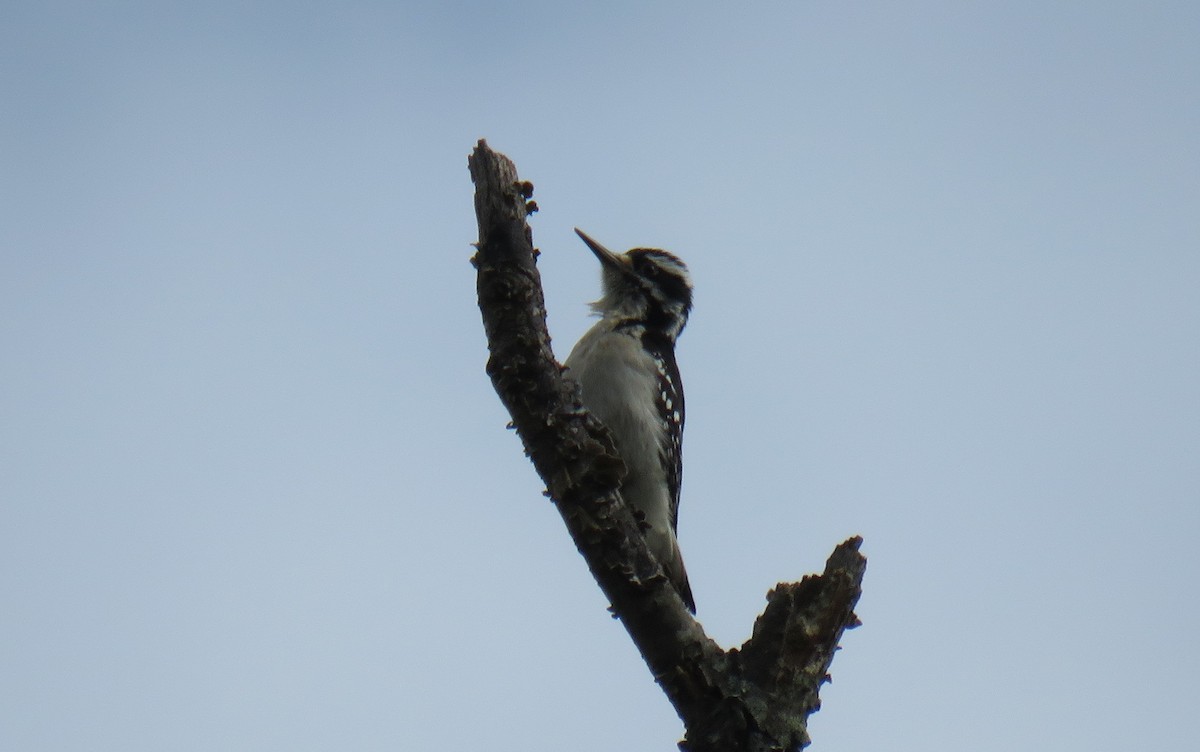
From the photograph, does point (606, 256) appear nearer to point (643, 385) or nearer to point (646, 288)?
point (646, 288)

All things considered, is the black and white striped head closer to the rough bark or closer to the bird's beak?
the bird's beak

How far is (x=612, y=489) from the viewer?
4383 mm

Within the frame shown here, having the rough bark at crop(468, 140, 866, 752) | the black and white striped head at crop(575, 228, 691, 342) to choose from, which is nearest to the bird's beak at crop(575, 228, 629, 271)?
the black and white striped head at crop(575, 228, 691, 342)

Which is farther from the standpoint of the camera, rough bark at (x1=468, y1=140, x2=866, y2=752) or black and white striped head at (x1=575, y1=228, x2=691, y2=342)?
black and white striped head at (x1=575, y1=228, x2=691, y2=342)

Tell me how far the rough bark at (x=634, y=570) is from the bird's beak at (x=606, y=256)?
3.91 m

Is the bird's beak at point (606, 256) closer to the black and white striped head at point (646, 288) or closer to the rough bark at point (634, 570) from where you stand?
the black and white striped head at point (646, 288)

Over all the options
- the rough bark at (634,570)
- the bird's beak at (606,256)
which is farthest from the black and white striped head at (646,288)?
the rough bark at (634,570)

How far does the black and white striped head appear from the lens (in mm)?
8453

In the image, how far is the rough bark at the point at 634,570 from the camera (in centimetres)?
402

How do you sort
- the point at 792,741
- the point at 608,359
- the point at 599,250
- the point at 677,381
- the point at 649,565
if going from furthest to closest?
the point at 599,250
the point at 677,381
the point at 608,359
the point at 649,565
the point at 792,741

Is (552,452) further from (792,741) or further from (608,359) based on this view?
(608,359)

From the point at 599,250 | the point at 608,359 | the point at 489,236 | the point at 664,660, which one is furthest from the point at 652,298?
the point at 664,660

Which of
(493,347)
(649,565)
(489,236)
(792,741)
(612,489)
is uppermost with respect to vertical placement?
(489,236)

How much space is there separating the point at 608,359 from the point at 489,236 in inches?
119
